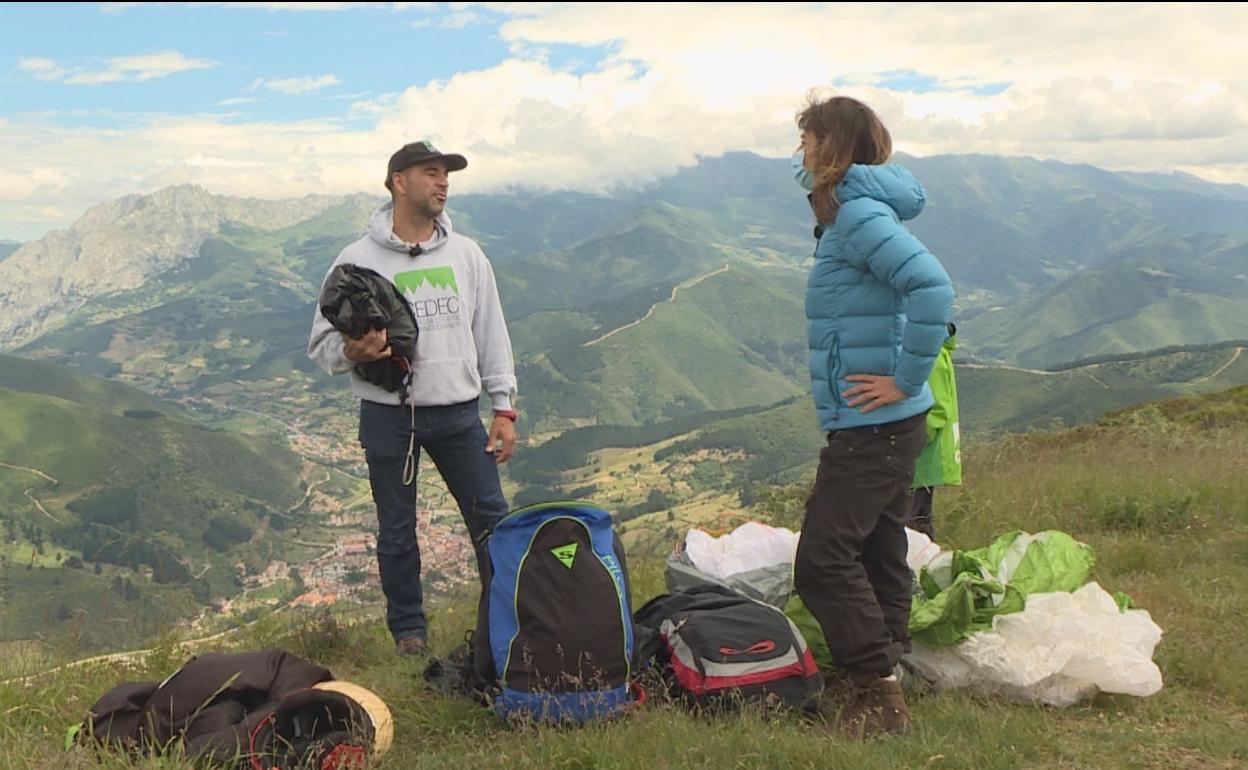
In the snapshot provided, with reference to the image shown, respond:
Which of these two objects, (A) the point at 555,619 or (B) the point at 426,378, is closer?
(A) the point at 555,619

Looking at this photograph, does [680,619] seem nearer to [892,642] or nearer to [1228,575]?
[892,642]

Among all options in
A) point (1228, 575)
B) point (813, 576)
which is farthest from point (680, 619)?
point (1228, 575)

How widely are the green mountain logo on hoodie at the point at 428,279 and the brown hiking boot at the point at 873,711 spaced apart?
2.93 meters

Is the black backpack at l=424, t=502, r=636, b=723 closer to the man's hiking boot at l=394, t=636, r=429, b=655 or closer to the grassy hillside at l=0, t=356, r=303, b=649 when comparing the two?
the man's hiking boot at l=394, t=636, r=429, b=655

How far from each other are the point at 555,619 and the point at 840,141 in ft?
7.68

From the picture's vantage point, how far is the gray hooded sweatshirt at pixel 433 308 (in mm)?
4789

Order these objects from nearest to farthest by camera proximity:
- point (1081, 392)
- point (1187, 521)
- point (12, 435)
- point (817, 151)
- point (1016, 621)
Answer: point (817, 151) < point (1016, 621) < point (1187, 521) < point (1081, 392) < point (12, 435)

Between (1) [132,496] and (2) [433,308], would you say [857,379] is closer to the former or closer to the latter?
(2) [433,308]

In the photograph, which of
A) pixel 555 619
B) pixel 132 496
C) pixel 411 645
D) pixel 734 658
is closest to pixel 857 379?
pixel 734 658

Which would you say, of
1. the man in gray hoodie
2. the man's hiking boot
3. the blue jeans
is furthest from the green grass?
the man in gray hoodie

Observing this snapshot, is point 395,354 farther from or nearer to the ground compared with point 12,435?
farther from the ground

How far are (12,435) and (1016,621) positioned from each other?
131740 mm

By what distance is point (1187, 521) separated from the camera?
23.1 ft

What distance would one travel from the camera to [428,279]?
487 cm
